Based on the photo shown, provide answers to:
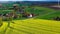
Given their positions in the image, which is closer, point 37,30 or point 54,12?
point 37,30

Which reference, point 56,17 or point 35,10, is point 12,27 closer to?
point 35,10

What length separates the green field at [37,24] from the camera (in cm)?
145

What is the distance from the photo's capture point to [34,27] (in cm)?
148

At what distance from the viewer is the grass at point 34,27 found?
56.7 inches

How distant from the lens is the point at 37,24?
1511 millimetres

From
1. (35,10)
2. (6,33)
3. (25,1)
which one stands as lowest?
(6,33)

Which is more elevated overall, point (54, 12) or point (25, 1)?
point (25, 1)

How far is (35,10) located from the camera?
5.20 feet

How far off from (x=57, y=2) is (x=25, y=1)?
16.4 inches

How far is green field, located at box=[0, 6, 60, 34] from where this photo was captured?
1.45m

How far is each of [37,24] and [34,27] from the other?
62mm

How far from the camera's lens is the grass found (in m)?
1.44

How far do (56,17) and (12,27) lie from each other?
0.56 m

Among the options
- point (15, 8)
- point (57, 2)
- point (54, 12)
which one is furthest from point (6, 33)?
point (57, 2)
